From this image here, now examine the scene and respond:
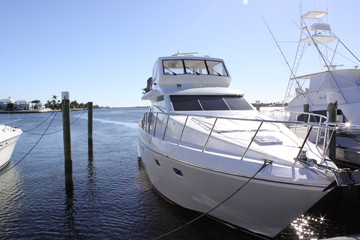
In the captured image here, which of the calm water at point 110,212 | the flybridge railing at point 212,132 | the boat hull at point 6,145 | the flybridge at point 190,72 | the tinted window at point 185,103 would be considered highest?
the flybridge at point 190,72

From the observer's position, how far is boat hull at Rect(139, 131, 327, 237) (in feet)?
14.1

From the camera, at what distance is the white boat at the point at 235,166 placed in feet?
14.2

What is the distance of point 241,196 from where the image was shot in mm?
4754

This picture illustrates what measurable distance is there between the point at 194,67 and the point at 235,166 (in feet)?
19.0

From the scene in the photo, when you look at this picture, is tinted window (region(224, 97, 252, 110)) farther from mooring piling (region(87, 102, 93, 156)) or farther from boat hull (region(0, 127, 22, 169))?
mooring piling (region(87, 102, 93, 156))

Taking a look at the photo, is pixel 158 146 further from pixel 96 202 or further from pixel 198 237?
pixel 96 202

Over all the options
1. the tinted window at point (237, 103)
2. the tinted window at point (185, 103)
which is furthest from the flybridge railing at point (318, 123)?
the tinted window at point (185, 103)

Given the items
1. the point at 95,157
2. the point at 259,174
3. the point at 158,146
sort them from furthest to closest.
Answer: the point at 95,157 → the point at 158,146 → the point at 259,174

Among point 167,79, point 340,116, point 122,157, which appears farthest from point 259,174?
point 340,116

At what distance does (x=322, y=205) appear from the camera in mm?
7598

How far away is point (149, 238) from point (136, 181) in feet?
14.3

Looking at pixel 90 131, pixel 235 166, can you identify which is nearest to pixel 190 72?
pixel 235 166

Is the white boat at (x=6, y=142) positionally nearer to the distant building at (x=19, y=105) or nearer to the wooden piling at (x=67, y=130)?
the wooden piling at (x=67, y=130)

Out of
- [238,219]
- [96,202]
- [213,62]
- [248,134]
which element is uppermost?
[213,62]
